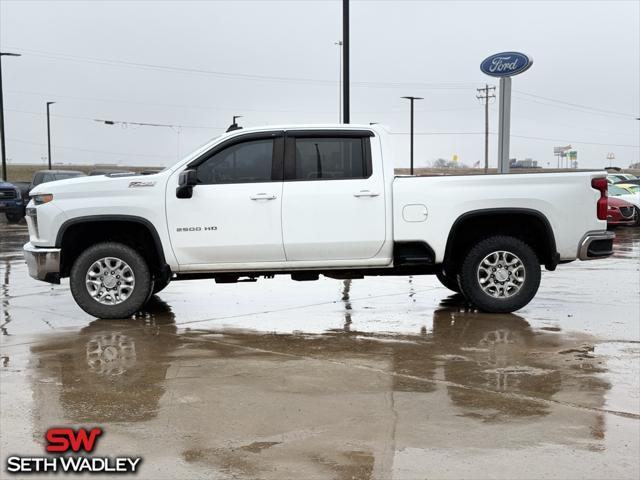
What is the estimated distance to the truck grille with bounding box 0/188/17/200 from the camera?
27969mm

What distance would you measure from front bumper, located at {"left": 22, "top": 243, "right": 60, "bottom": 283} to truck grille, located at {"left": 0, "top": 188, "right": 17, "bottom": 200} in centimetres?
2090

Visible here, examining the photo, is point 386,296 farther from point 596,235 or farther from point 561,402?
point 561,402

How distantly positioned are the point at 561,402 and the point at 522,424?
0.65m

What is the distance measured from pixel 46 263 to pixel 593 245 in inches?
249

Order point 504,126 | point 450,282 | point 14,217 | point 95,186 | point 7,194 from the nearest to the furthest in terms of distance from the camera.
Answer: point 95,186 < point 450,282 < point 504,126 < point 7,194 < point 14,217

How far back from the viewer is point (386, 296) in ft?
34.6

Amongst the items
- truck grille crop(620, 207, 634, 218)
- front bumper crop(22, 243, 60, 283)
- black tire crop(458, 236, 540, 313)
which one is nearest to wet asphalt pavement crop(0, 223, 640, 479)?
black tire crop(458, 236, 540, 313)

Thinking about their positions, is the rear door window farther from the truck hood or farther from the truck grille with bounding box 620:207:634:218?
the truck grille with bounding box 620:207:634:218

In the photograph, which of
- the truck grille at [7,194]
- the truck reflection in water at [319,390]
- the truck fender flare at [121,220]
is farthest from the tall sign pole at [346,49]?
the truck grille at [7,194]

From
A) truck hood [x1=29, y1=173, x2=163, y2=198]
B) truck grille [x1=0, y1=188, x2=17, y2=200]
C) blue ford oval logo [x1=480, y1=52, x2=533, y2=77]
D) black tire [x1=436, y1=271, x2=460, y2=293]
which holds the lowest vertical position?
black tire [x1=436, y1=271, x2=460, y2=293]

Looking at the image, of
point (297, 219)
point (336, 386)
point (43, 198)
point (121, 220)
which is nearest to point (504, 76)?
point (297, 219)

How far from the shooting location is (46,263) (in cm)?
869

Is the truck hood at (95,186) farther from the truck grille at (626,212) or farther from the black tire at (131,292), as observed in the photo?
the truck grille at (626,212)

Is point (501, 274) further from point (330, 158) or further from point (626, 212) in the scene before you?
point (626, 212)
